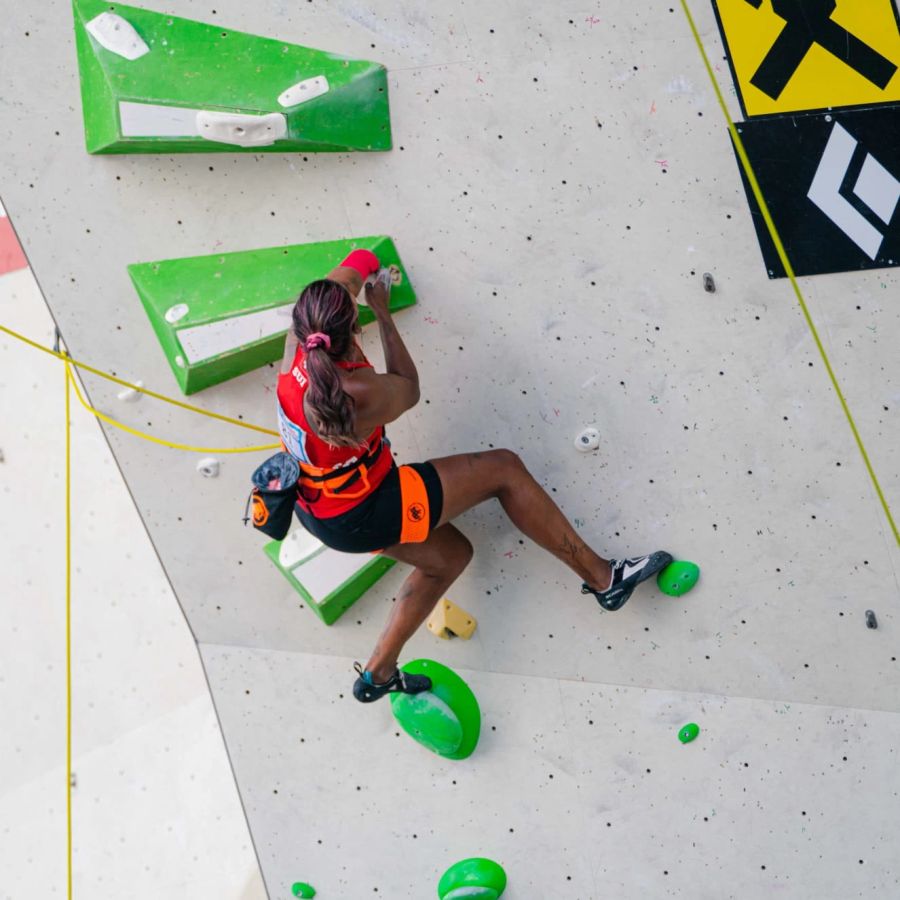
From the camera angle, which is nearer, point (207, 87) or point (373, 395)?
point (373, 395)

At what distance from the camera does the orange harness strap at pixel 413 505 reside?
2.31 m

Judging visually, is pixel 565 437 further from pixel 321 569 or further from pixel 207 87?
pixel 207 87

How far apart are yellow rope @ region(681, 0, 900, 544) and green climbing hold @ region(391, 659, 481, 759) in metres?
1.04

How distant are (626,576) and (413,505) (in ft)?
1.78

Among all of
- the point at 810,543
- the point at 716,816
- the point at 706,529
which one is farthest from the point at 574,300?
the point at 716,816

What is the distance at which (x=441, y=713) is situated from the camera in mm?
2652

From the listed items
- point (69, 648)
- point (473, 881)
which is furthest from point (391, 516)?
point (69, 648)

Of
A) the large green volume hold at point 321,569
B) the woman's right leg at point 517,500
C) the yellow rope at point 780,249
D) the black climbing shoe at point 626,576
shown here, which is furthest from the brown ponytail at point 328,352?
the yellow rope at point 780,249

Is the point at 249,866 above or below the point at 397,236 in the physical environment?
below

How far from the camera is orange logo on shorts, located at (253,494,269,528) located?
2.29 metres

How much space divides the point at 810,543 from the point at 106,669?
174cm

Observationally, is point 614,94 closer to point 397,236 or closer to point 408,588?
point 397,236

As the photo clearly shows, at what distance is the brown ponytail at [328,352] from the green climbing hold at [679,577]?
89 cm

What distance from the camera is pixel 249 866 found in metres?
2.82
